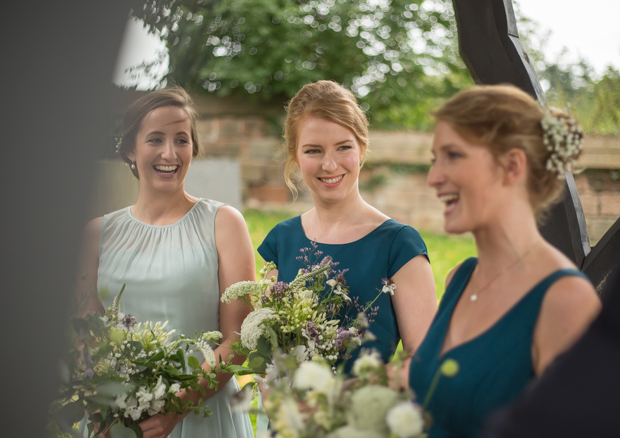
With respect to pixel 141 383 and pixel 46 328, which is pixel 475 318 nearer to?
pixel 46 328

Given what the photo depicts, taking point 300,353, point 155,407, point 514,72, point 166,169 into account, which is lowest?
point 155,407

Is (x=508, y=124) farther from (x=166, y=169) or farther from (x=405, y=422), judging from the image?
(x=166, y=169)

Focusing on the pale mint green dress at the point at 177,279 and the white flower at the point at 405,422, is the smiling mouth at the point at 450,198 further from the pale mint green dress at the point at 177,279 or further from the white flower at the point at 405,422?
the pale mint green dress at the point at 177,279

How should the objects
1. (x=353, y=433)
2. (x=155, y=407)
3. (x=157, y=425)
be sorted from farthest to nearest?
(x=157, y=425) < (x=155, y=407) < (x=353, y=433)

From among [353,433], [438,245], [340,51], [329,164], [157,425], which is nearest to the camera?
[353,433]

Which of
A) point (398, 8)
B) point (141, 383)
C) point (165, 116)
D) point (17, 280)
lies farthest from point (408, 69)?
point (17, 280)

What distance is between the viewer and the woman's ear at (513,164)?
1.30 metres

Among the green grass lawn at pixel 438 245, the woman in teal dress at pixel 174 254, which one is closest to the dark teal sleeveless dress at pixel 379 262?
the woman in teal dress at pixel 174 254

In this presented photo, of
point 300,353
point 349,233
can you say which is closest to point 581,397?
point 300,353

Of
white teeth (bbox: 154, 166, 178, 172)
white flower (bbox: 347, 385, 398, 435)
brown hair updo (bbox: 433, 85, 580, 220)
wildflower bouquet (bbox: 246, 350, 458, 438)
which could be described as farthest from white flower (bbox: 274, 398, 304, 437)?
white teeth (bbox: 154, 166, 178, 172)

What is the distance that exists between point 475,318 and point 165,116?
1682 mm

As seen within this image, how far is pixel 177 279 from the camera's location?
2424 millimetres

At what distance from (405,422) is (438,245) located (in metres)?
7.32

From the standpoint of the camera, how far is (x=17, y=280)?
101 centimetres
